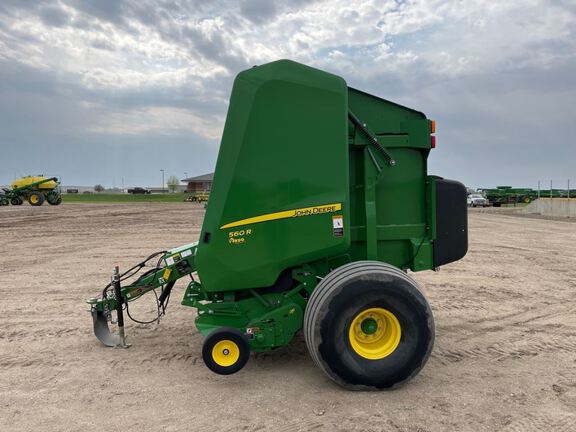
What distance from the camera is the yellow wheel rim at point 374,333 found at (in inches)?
132

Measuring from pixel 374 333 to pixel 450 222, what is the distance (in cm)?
152

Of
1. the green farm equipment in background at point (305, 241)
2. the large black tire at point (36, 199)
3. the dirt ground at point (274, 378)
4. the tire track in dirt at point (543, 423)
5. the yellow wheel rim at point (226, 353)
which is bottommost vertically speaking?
the tire track in dirt at point (543, 423)

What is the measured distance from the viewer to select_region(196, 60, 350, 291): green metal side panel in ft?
11.3

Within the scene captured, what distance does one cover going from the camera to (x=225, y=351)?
339cm

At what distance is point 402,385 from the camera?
334 centimetres

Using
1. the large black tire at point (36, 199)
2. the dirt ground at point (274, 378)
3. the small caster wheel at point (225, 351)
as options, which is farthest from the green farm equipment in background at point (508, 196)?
the small caster wheel at point (225, 351)

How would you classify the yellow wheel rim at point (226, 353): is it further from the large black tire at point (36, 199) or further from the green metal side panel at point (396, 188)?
the large black tire at point (36, 199)

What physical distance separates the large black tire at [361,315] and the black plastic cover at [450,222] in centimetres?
104

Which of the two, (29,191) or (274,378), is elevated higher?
(29,191)

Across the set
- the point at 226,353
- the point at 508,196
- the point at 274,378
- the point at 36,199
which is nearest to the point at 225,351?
the point at 226,353

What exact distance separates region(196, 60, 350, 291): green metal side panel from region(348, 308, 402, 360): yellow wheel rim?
0.63 metres

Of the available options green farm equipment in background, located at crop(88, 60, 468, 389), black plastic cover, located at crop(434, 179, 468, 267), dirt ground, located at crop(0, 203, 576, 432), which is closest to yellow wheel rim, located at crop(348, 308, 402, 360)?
green farm equipment in background, located at crop(88, 60, 468, 389)

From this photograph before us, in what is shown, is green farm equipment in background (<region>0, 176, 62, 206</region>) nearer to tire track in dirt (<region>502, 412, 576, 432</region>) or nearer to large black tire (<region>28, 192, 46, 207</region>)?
large black tire (<region>28, 192, 46, 207</region>)

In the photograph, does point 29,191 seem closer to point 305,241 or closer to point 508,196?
point 305,241
